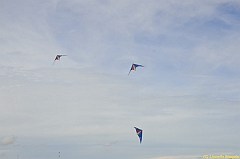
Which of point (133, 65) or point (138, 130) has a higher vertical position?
point (133, 65)

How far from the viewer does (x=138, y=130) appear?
479 feet

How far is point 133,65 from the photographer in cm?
15662

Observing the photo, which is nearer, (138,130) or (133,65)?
(138,130)

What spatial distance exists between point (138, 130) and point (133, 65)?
109 feet
